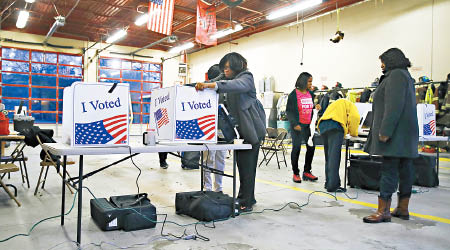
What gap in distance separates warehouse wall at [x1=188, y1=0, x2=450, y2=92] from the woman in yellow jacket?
5.35 metres

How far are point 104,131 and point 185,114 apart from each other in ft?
2.05

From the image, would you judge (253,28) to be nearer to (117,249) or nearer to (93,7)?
(93,7)

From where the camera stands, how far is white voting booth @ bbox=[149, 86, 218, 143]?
2527 millimetres

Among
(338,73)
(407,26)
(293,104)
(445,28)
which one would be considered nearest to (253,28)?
(338,73)

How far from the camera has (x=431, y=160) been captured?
4.38 metres

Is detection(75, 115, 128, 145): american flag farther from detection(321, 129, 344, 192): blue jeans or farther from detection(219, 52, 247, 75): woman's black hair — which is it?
detection(321, 129, 344, 192): blue jeans

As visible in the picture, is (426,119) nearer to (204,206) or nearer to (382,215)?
(382,215)

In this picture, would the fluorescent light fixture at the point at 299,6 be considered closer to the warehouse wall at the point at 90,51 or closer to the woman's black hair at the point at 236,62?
the woman's black hair at the point at 236,62

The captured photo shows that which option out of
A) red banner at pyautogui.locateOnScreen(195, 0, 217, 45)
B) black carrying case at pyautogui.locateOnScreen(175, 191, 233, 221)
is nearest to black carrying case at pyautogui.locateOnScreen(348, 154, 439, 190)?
black carrying case at pyautogui.locateOnScreen(175, 191, 233, 221)

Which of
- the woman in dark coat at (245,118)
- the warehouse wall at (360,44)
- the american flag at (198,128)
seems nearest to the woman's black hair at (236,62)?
the woman in dark coat at (245,118)

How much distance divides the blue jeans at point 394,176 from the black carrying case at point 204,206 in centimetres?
132

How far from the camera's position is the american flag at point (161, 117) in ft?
8.52

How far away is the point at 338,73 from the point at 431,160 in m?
6.33

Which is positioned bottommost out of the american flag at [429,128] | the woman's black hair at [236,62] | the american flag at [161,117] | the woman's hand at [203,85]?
the american flag at [429,128]
